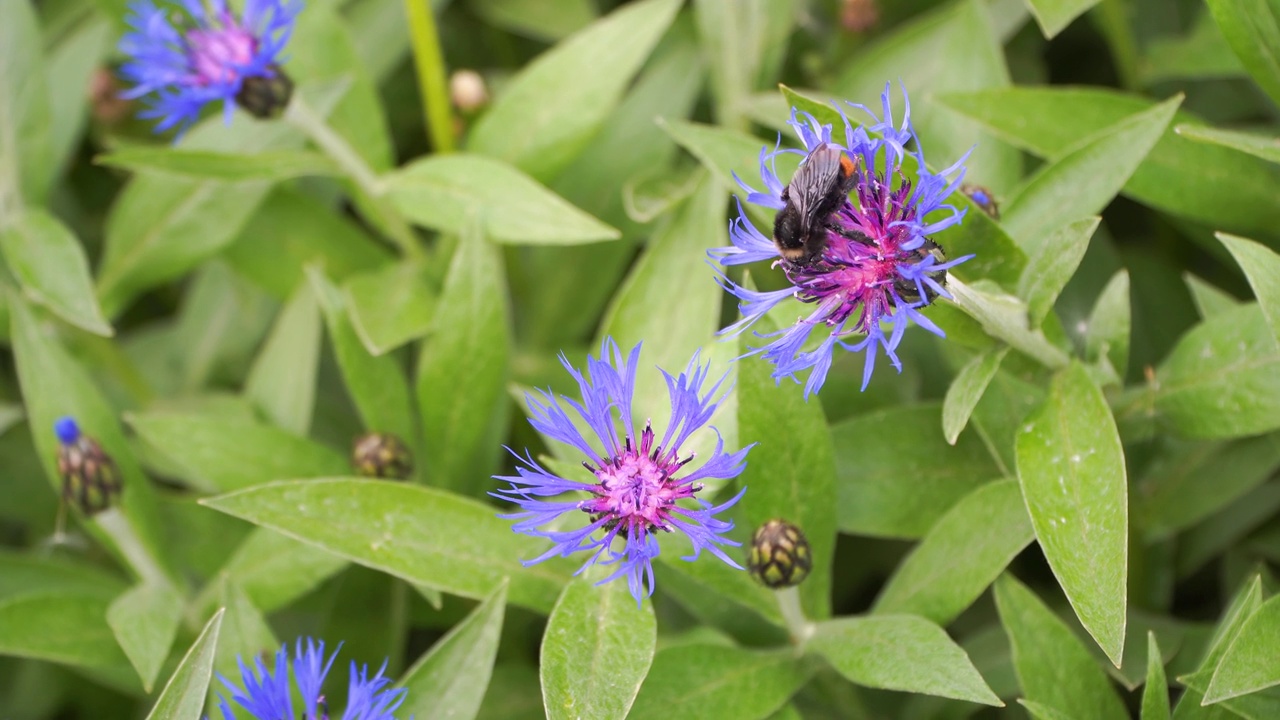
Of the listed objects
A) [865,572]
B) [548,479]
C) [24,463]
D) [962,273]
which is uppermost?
[962,273]

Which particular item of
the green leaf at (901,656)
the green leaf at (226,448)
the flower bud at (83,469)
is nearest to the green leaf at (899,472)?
the green leaf at (901,656)

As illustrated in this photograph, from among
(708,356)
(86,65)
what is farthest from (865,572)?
(86,65)

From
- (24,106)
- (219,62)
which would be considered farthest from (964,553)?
(24,106)

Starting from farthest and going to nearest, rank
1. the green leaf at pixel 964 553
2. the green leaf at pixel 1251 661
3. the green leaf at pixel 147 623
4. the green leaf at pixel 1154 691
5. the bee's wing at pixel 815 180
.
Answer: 1. the green leaf at pixel 147 623
2. the green leaf at pixel 964 553
3. the green leaf at pixel 1154 691
4. the green leaf at pixel 1251 661
5. the bee's wing at pixel 815 180

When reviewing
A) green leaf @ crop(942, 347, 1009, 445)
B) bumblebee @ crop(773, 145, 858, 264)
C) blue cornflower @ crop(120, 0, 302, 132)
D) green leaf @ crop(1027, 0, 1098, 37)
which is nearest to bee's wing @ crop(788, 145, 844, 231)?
bumblebee @ crop(773, 145, 858, 264)

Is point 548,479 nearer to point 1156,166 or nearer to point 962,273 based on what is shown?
point 962,273

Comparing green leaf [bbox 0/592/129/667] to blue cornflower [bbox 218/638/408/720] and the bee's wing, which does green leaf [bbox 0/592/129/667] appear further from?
the bee's wing

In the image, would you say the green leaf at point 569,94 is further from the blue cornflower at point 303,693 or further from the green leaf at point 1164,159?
the blue cornflower at point 303,693
